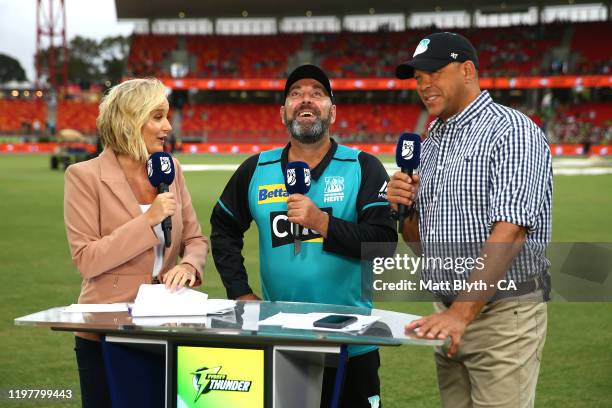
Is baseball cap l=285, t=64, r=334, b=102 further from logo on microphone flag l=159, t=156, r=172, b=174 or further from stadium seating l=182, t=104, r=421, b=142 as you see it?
stadium seating l=182, t=104, r=421, b=142

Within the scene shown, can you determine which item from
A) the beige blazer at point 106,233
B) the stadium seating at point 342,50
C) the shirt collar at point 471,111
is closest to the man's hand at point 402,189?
the shirt collar at point 471,111

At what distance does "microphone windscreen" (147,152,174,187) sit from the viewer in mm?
3871

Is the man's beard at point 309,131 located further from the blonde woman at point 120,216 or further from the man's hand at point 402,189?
the man's hand at point 402,189

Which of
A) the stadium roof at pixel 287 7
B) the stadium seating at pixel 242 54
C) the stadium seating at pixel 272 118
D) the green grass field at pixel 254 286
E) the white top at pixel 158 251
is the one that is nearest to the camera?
the white top at pixel 158 251

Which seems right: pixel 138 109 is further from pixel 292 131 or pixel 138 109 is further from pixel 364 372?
pixel 364 372

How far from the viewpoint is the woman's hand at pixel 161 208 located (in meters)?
3.77

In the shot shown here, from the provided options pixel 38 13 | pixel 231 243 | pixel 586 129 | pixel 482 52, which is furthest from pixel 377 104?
pixel 231 243

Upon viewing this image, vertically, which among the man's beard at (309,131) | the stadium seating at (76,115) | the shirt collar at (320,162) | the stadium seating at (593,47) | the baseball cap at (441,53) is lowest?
the shirt collar at (320,162)

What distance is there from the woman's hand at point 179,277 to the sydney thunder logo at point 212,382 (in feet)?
1.56

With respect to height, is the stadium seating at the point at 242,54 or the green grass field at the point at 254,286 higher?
the stadium seating at the point at 242,54

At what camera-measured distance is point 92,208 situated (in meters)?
3.91

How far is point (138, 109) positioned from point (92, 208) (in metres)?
0.52


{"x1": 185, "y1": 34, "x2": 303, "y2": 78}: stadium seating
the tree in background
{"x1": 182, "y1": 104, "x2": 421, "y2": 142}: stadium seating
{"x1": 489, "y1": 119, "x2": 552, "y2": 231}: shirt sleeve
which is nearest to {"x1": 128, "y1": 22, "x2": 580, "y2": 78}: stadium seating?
{"x1": 185, "y1": 34, "x2": 303, "y2": 78}: stadium seating

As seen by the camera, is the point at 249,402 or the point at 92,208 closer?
the point at 249,402
